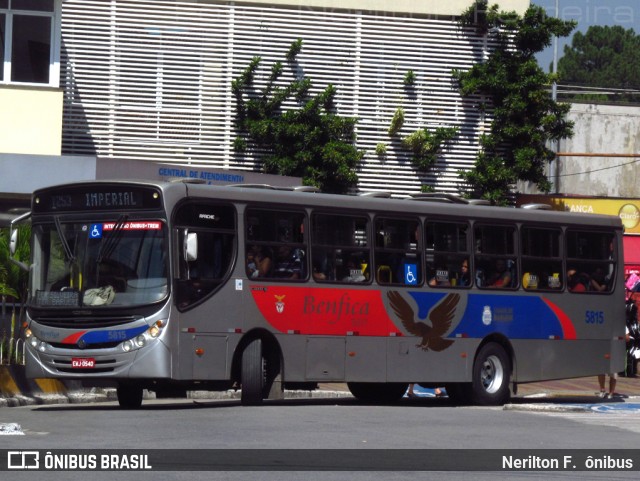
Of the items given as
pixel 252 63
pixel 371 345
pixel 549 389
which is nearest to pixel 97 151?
pixel 252 63

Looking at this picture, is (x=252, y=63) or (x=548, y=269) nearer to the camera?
(x=548, y=269)

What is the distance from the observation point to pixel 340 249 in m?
19.3

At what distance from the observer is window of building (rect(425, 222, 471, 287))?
67.0 feet

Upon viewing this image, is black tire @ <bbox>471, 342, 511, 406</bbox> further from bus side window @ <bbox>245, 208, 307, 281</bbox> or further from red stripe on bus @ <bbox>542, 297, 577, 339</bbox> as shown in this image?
bus side window @ <bbox>245, 208, 307, 281</bbox>

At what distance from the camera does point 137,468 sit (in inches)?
412

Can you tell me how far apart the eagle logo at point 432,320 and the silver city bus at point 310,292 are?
3 cm

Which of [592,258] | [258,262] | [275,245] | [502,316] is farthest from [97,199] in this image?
[592,258]

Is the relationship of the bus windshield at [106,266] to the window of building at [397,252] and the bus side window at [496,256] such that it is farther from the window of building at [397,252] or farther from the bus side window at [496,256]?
the bus side window at [496,256]

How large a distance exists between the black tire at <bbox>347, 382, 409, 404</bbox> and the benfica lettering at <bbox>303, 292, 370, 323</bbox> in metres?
2.47

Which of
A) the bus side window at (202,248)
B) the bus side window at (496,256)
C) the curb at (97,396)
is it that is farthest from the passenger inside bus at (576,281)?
the bus side window at (202,248)

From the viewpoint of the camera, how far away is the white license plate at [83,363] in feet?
56.2

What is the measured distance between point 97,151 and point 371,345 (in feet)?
49.9

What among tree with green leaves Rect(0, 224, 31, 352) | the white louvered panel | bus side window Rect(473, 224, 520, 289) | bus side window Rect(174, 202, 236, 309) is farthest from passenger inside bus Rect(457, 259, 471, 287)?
the white louvered panel

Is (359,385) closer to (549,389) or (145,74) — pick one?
(549,389)
